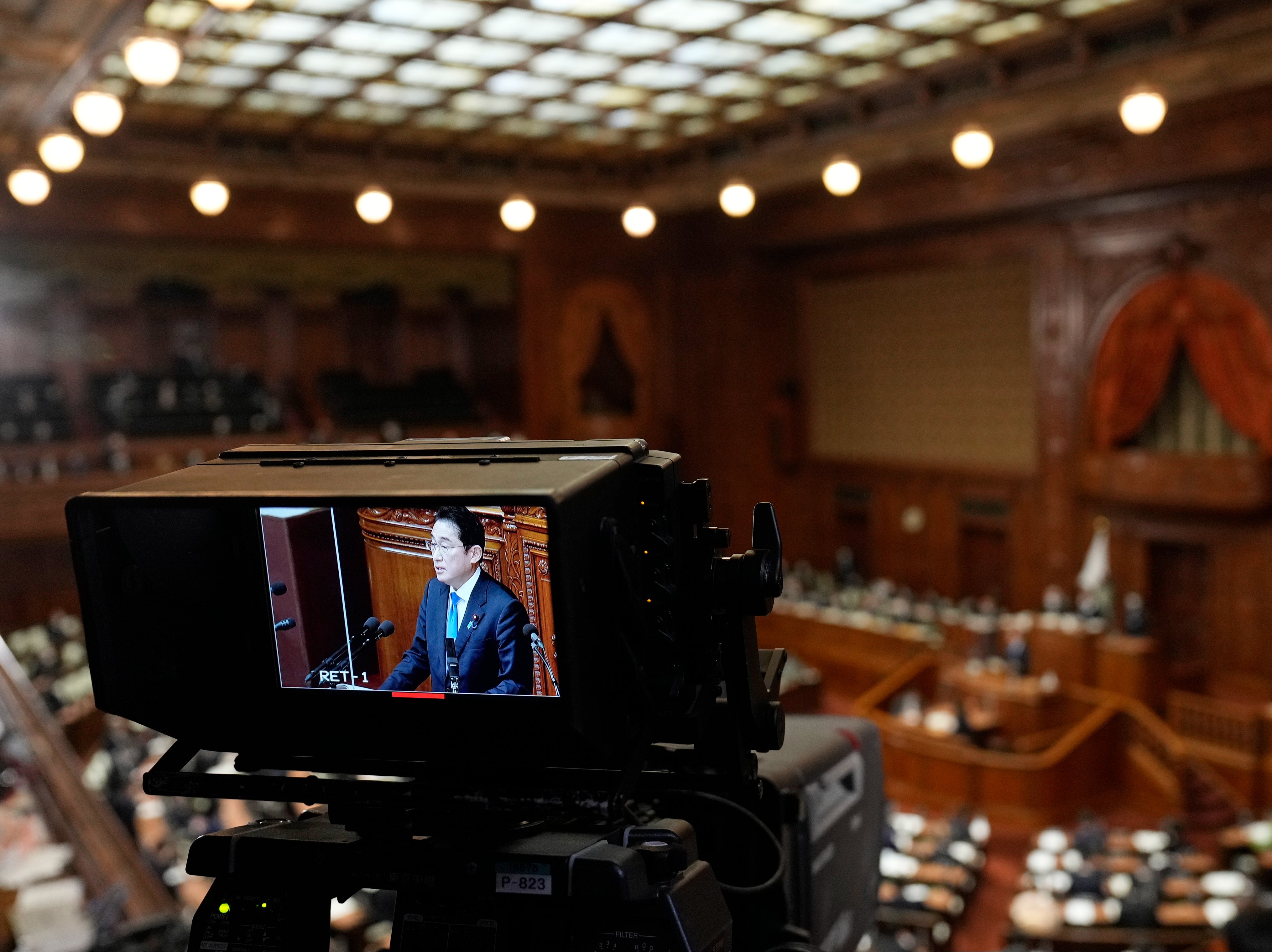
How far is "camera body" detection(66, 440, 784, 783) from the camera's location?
157cm

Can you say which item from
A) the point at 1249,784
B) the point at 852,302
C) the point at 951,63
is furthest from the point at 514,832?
the point at 852,302

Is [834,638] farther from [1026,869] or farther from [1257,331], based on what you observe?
[1257,331]

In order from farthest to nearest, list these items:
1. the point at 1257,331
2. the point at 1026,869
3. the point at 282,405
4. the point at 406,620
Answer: the point at 282,405
the point at 1257,331
the point at 1026,869
the point at 406,620

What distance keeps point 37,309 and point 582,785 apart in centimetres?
1264

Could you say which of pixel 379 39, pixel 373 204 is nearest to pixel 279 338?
pixel 379 39

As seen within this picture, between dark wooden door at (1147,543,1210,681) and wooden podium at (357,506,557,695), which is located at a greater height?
wooden podium at (357,506,557,695)

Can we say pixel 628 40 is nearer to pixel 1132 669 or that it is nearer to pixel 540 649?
pixel 1132 669

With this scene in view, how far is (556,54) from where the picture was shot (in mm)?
9812

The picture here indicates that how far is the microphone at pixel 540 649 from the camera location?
5.10ft

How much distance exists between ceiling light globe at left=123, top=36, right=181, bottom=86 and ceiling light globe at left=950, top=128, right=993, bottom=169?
4092 mm

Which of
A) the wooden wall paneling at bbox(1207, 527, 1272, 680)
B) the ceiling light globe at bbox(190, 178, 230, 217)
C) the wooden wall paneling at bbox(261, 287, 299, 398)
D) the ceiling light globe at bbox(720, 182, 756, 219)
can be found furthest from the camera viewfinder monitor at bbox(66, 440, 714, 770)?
the wooden wall paneling at bbox(261, 287, 299, 398)

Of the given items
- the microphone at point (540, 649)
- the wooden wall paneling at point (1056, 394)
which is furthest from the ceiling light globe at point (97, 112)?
the wooden wall paneling at point (1056, 394)

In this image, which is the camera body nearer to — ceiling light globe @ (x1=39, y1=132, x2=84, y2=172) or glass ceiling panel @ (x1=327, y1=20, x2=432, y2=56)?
ceiling light globe @ (x1=39, y1=132, x2=84, y2=172)

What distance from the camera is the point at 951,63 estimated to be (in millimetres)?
10336
